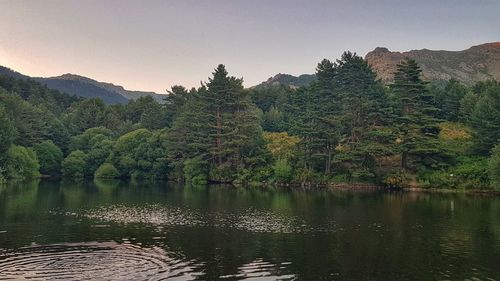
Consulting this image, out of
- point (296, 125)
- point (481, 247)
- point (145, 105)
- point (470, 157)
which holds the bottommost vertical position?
point (481, 247)

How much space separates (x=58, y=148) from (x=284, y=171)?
217ft

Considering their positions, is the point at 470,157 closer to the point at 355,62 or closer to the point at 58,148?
the point at 355,62

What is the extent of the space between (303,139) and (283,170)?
829 centimetres

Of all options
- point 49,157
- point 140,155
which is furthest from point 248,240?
point 49,157

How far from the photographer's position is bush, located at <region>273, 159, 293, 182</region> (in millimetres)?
96125

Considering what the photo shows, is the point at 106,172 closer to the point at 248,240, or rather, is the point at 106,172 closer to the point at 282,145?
the point at 282,145

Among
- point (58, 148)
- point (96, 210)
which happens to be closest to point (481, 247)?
point (96, 210)

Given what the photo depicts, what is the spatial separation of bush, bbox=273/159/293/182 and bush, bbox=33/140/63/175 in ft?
204

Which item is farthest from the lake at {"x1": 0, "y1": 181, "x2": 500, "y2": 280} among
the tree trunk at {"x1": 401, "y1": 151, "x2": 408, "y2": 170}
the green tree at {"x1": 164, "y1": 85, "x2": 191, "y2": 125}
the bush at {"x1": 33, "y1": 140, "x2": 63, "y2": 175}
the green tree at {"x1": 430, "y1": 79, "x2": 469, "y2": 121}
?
the green tree at {"x1": 164, "y1": 85, "x2": 191, "y2": 125}

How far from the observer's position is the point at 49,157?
123 m

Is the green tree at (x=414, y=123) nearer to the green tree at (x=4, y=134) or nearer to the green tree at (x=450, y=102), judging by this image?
the green tree at (x=450, y=102)

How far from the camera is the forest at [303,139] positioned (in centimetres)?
8388

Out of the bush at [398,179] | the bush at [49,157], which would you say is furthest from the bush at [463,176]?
the bush at [49,157]

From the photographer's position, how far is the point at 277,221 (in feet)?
151
